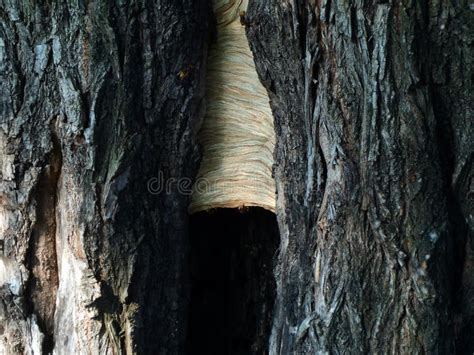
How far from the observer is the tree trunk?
2.17 meters

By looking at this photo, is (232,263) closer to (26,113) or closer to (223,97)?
(223,97)

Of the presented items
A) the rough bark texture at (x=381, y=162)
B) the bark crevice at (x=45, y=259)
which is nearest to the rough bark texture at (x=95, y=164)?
the bark crevice at (x=45, y=259)

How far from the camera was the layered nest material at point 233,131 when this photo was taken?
8.60 ft

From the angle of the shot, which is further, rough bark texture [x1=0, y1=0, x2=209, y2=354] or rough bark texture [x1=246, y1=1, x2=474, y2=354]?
rough bark texture [x1=0, y1=0, x2=209, y2=354]

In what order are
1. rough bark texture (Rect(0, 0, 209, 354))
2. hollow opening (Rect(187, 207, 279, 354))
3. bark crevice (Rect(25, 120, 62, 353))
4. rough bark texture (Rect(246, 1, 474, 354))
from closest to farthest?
rough bark texture (Rect(246, 1, 474, 354)) → rough bark texture (Rect(0, 0, 209, 354)) → bark crevice (Rect(25, 120, 62, 353)) → hollow opening (Rect(187, 207, 279, 354))

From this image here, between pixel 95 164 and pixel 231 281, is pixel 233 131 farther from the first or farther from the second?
pixel 231 281

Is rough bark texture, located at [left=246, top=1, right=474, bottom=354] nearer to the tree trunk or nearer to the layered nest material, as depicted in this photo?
the tree trunk

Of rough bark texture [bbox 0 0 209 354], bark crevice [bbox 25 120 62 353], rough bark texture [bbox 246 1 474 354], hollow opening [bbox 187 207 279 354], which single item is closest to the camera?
rough bark texture [bbox 246 1 474 354]

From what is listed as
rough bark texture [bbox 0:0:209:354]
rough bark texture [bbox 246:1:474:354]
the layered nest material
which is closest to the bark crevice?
rough bark texture [bbox 0:0:209:354]

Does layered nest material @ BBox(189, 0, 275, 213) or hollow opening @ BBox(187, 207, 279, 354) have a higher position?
layered nest material @ BBox(189, 0, 275, 213)

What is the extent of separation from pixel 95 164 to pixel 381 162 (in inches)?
40.6

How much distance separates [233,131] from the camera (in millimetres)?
2684

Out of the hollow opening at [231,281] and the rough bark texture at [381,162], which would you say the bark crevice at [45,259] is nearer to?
the hollow opening at [231,281]

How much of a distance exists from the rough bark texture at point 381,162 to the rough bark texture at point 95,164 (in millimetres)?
434
